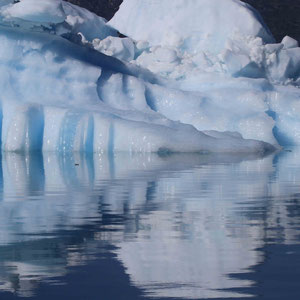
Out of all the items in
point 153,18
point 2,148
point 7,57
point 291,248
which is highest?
point 153,18

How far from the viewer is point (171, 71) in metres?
16.3

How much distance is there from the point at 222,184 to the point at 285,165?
307cm

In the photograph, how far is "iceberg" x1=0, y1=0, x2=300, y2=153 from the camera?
12602 millimetres

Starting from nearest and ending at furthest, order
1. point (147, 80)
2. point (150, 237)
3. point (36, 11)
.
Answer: point (150, 237)
point (36, 11)
point (147, 80)

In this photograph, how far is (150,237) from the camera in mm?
3893

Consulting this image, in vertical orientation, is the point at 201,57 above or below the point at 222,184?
above

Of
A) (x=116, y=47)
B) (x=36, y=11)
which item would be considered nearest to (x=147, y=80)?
(x=116, y=47)

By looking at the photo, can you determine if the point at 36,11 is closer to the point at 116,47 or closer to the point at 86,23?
the point at 116,47

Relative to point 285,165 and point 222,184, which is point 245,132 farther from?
point 222,184

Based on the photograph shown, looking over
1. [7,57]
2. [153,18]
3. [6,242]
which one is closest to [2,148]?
[7,57]

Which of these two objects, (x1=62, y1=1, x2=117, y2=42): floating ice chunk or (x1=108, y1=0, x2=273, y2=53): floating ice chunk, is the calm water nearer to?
(x1=62, y1=1, x2=117, y2=42): floating ice chunk

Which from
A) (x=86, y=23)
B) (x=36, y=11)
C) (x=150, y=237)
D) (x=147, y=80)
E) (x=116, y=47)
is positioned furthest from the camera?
(x=86, y=23)

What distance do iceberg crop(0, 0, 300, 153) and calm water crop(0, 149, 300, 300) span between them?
465 centimetres

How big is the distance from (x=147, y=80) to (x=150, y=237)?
38.8ft
